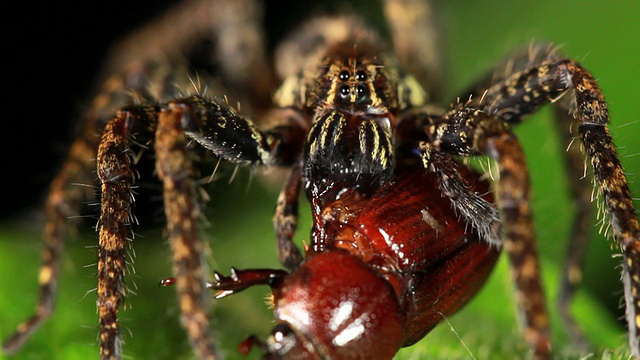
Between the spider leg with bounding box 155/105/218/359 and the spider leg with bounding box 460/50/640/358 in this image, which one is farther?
the spider leg with bounding box 460/50/640/358

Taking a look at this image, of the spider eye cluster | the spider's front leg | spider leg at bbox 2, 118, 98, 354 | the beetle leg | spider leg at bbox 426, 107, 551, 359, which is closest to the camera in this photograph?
spider leg at bbox 426, 107, 551, 359

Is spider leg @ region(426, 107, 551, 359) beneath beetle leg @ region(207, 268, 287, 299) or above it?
beneath

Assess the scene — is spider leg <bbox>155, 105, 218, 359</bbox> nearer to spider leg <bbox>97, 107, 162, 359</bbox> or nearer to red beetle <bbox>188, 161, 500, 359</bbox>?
red beetle <bbox>188, 161, 500, 359</bbox>

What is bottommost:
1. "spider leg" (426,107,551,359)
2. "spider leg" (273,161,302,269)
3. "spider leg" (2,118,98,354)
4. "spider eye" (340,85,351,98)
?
"spider leg" (426,107,551,359)

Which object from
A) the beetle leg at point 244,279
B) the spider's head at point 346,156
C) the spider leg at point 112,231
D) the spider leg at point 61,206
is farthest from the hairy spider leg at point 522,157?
the spider leg at point 61,206

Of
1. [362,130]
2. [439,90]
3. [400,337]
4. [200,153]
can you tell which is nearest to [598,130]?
[362,130]

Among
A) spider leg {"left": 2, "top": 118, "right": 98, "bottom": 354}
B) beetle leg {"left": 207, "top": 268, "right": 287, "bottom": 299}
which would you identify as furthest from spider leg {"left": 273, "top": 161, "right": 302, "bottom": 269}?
spider leg {"left": 2, "top": 118, "right": 98, "bottom": 354}

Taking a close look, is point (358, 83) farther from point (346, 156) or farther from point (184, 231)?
point (184, 231)

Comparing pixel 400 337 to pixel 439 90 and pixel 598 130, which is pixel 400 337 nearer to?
pixel 598 130
